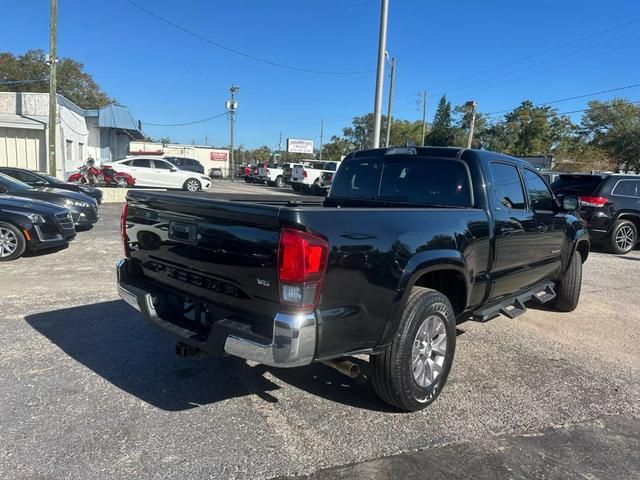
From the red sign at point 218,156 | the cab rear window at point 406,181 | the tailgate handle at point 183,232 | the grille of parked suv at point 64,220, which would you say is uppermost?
the red sign at point 218,156

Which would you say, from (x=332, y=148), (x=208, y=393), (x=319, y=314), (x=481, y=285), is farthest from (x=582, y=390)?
(x=332, y=148)

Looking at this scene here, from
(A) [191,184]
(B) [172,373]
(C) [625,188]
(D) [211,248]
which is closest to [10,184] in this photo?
(B) [172,373]

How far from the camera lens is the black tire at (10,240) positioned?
753cm

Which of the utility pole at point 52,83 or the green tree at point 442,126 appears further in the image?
the green tree at point 442,126

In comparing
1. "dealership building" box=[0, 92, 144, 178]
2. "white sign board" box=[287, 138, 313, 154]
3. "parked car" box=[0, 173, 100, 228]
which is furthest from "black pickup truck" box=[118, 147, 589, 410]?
"white sign board" box=[287, 138, 313, 154]

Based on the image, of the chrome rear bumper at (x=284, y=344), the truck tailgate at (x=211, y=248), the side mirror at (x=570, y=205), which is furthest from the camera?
the side mirror at (x=570, y=205)

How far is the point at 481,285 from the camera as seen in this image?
3.89 metres

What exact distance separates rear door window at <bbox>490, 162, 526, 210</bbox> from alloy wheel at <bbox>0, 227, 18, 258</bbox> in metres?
7.33

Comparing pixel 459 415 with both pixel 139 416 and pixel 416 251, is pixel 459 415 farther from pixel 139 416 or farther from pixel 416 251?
pixel 139 416

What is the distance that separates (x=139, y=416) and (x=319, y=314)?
4.95 feet

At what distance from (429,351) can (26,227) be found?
7046 mm

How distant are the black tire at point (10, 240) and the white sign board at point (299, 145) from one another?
182 ft

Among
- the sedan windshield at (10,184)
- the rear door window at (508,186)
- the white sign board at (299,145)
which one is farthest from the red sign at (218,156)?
the rear door window at (508,186)

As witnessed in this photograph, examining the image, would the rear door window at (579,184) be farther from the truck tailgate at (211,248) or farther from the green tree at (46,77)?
the green tree at (46,77)
